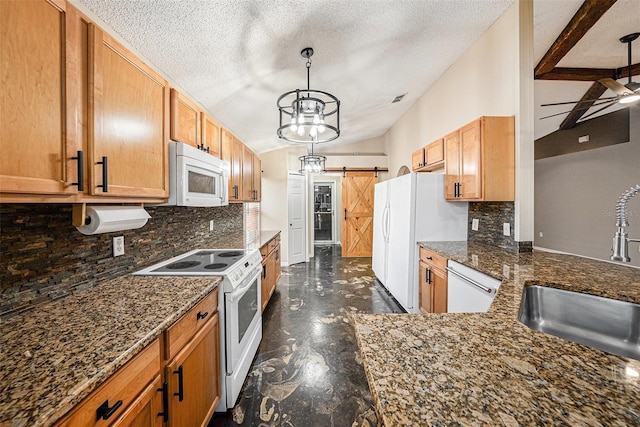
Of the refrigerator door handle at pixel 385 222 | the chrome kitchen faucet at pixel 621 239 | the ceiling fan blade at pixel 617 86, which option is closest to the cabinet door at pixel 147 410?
the chrome kitchen faucet at pixel 621 239

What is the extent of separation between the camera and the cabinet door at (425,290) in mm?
2576

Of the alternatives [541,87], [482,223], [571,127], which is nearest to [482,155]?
[482,223]

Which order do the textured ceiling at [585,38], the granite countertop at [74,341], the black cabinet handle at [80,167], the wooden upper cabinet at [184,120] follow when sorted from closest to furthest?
the granite countertop at [74,341] → the black cabinet handle at [80,167] → the wooden upper cabinet at [184,120] → the textured ceiling at [585,38]

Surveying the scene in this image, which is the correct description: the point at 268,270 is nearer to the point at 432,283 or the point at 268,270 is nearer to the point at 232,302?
the point at 232,302

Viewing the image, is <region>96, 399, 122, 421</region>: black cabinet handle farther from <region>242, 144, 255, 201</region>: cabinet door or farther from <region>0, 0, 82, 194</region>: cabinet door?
<region>242, 144, 255, 201</region>: cabinet door

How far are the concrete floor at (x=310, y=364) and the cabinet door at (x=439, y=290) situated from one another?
833 millimetres

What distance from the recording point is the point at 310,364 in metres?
2.12

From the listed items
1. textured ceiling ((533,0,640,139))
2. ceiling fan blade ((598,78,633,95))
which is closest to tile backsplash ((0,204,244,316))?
textured ceiling ((533,0,640,139))

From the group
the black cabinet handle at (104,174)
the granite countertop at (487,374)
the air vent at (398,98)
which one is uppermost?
the air vent at (398,98)

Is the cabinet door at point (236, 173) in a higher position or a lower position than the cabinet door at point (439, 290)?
higher

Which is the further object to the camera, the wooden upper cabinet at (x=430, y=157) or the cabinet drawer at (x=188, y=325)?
the wooden upper cabinet at (x=430, y=157)

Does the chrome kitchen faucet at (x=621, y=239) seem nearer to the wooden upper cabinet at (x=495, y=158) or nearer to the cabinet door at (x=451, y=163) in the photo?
the wooden upper cabinet at (x=495, y=158)

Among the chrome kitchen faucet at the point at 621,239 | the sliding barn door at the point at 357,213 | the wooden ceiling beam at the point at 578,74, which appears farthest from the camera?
the sliding barn door at the point at 357,213

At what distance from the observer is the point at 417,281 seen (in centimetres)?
289
